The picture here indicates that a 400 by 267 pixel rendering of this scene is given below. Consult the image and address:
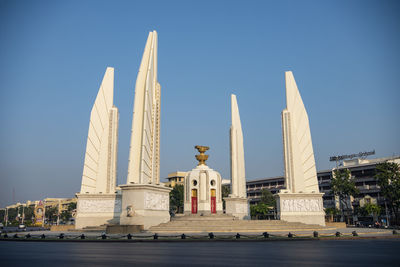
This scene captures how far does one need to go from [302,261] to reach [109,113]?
27601mm

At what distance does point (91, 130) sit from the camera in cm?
3178

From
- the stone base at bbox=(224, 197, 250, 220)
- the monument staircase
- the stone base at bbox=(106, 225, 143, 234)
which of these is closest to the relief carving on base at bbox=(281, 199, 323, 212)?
the monument staircase

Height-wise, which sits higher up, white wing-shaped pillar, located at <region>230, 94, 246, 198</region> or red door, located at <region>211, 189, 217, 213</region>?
white wing-shaped pillar, located at <region>230, 94, 246, 198</region>

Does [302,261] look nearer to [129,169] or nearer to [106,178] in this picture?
[129,169]

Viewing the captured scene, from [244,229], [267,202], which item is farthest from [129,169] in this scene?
[267,202]

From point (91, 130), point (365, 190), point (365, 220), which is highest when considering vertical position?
point (91, 130)

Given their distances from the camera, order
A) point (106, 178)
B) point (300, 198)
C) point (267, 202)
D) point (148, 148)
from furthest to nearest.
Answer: point (267, 202), point (106, 178), point (300, 198), point (148, 148)

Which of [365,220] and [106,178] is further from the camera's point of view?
[365,220]

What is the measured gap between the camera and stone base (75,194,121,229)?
30125 millimetres

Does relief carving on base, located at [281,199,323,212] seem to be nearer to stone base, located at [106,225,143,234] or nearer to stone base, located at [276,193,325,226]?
stone base, located at [276,193,325,226]

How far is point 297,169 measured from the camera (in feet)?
98.0

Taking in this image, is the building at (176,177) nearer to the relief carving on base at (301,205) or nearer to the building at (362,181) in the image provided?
the building at (362,181)

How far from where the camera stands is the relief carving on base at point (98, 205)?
30375 millimetres

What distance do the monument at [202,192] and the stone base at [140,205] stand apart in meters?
11.8
